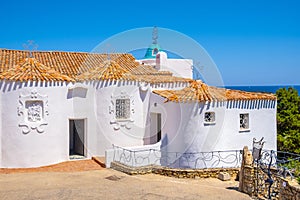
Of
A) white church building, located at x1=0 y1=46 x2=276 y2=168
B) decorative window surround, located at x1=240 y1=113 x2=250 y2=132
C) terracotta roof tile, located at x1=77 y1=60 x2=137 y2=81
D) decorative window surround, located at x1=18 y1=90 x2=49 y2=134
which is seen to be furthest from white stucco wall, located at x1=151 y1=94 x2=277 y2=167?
decorative window surround, located at x1=18 y1=90 x2=49 y2=134

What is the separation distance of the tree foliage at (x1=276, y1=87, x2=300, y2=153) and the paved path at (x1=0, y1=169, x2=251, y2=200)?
542 inches

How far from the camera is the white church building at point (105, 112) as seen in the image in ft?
64.0

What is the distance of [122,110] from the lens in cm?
2253

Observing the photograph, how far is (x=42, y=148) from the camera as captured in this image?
65.5ft

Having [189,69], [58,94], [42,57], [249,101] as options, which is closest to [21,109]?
[58,94]

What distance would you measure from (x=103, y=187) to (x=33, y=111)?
742cm

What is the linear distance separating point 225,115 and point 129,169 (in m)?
6.75

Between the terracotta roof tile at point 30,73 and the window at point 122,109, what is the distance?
3336 mm

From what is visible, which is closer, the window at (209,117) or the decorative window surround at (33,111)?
the decorative window surround at (33,111)

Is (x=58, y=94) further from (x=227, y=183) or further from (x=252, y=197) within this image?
(x=252, y=197)

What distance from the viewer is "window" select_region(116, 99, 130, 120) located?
73.4 ft

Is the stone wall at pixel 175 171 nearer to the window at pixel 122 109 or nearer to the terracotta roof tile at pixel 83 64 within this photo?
the window at pixel 122 109

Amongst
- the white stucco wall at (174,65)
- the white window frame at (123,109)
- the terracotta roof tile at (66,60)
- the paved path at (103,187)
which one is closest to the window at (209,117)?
the paved path at (103,187)

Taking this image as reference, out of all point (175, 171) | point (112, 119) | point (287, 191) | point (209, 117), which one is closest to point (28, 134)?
point (112, 119)
